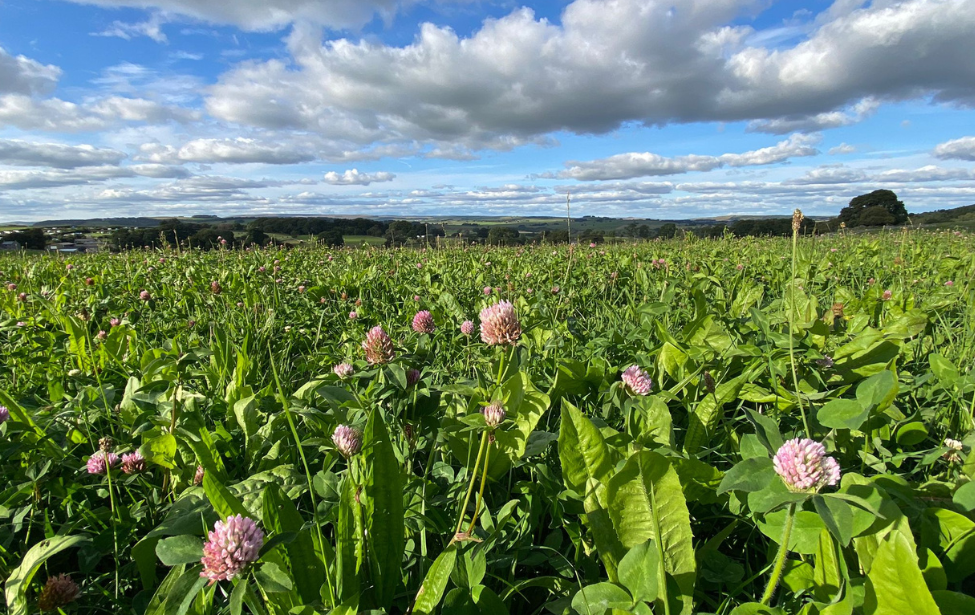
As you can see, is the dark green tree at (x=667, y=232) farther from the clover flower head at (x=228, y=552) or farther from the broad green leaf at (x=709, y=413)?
the clover flower head at (x=228, y=552)

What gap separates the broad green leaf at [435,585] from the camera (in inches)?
37.7

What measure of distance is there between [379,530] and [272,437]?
0.65 m

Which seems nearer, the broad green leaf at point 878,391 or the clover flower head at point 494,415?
the clover flower head at point 494,415

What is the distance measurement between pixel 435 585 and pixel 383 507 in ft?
0.62

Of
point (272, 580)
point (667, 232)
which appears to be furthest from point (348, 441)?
point (667, 232)

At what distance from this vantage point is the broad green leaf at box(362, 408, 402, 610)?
3.45 ft

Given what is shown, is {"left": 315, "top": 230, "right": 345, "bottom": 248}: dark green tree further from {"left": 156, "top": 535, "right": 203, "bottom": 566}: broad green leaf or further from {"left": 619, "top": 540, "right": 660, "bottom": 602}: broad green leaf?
{"left": 619, "top": 540, "right": 660, "bottom": 602}: broad green leaf

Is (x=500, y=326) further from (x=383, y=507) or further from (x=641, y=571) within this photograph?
(x=641, y=571)

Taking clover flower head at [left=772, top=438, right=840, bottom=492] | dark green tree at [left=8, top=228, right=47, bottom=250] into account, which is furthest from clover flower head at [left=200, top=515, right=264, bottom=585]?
dark green tree at [left=8, top=228, right=47, bottom=250]

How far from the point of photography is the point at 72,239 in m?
8.61

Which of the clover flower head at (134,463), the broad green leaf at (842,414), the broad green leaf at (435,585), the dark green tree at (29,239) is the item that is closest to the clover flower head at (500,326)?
the broad green leaf at (435,585)

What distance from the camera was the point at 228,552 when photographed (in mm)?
834

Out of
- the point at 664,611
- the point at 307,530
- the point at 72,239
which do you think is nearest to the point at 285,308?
the point at 307,530

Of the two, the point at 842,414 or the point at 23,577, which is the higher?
the point at 842,414
